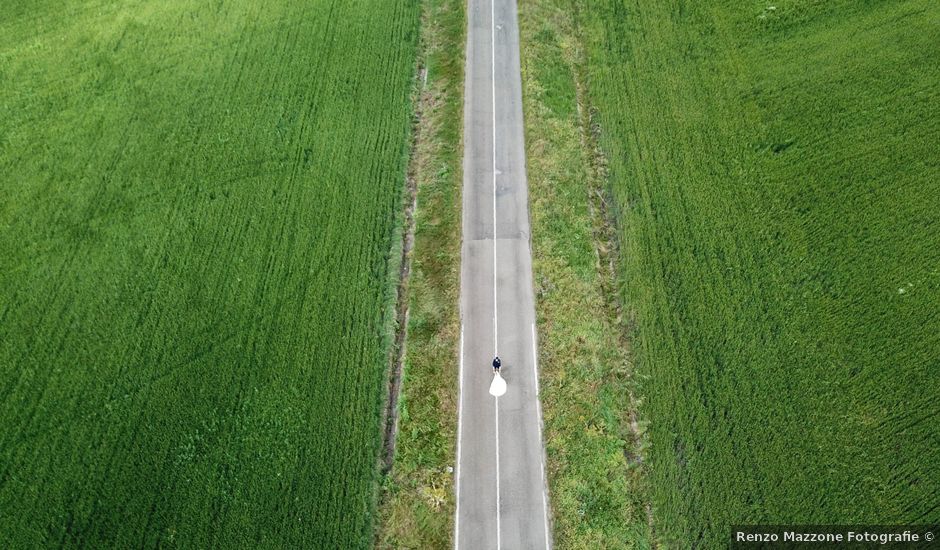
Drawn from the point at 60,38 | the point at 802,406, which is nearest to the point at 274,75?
the point at 60,38

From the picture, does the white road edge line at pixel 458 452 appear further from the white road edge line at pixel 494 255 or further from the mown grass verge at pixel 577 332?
the mown grass verge at pixel 577 332

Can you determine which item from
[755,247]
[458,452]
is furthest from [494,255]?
[755,247]

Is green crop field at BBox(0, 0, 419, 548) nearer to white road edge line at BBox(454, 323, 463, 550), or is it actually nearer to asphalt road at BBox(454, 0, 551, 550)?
white road edge line at BBox(454, 323, 463, 550)

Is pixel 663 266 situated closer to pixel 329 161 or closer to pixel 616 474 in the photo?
pixel 616 474

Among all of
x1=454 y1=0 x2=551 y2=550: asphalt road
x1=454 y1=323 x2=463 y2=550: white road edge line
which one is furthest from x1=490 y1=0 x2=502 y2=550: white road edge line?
x1=454 y1=323 x2=463 y2=550: white road edge line

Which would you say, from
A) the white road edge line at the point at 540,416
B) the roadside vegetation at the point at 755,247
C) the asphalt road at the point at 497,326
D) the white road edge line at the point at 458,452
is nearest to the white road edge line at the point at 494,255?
the asphalt road at the point at 497,326

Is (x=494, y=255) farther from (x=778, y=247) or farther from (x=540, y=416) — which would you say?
(x=778, y=247)
